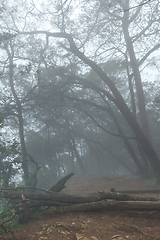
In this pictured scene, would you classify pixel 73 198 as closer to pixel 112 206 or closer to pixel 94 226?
pixel 112 206

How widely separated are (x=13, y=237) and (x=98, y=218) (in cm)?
199

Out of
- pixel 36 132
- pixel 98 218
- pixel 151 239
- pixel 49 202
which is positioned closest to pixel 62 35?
pixel 49 202

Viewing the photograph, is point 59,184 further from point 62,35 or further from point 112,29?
point 112,29

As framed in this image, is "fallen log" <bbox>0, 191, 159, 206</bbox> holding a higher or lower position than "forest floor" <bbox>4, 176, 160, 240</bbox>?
higher

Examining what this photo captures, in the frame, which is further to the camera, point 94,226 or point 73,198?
point 73,198

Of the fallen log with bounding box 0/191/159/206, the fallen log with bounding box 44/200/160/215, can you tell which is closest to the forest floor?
the fallen log with bounding box 44/200/160/215

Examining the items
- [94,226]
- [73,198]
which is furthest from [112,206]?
[73,198]

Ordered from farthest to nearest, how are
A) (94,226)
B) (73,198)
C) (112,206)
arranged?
(73,198), (112,206), (94,226)

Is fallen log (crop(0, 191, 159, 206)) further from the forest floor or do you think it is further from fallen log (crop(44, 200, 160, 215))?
the forest floor

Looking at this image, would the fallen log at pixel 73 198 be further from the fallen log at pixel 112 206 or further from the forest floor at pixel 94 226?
the forest floor at pixel 94 226

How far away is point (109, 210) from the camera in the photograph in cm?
516

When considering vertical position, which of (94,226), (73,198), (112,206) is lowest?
(94,226)

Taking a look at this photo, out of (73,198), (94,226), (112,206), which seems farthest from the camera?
(73,198)

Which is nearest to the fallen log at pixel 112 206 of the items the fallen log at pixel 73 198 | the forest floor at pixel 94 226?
the forest floor at pixel 94 226
